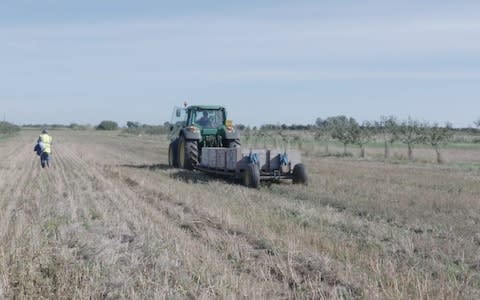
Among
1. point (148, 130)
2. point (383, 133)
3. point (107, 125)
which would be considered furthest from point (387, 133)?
point (107, 125)

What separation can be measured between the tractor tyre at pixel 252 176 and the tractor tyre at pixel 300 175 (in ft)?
3.38

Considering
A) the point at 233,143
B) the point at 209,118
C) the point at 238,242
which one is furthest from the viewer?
the point at 209,118

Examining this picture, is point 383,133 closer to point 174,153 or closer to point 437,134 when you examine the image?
point 437,134

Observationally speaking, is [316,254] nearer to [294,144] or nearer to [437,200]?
[437,200]

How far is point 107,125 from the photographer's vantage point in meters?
127

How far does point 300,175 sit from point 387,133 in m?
22.5

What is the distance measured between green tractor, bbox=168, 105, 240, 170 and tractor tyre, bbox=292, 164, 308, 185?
137 inches

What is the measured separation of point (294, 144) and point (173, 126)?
866 inches

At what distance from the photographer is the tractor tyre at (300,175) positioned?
14.4 metres

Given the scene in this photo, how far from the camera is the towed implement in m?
14.5

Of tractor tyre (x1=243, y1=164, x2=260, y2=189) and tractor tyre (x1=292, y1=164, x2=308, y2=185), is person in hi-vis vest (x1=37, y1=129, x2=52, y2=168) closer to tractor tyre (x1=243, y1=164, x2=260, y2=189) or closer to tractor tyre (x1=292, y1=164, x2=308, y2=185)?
tractor tyre (x1=243, y1=164, x2=260, y2=189)

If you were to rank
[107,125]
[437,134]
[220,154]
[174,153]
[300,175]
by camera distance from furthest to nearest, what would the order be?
[107,125]
[437,134]
[174,153]
[220,154]
[300,175]

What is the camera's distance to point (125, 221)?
904 cm

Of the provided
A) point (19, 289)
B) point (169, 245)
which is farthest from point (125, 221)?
point (19, 289)
